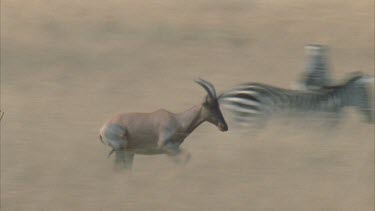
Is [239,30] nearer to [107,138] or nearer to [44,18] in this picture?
[44,18]

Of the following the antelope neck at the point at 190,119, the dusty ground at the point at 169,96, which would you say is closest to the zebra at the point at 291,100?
the dusty ground at the point at 169,96

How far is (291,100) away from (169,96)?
1.37m

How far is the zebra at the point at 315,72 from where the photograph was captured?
9156mm

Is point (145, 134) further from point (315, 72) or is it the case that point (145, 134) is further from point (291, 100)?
point (315, 72)

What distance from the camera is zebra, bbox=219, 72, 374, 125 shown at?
8.39 metres

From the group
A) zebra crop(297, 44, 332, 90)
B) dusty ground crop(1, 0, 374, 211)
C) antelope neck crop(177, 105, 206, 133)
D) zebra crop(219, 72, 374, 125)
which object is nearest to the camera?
dusty ground crop(1, 0, 374, 211)

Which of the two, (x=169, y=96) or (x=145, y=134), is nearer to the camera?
(x=145, y=134)

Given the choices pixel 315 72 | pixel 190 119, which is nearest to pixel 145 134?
pixel 190 119

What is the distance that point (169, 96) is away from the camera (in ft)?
31.2

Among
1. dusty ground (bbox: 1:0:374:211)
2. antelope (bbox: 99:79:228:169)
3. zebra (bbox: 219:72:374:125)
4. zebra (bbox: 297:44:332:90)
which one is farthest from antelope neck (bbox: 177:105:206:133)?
zebra (bbox: 297:44:332:90)

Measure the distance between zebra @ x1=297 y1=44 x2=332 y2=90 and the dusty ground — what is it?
497 mm

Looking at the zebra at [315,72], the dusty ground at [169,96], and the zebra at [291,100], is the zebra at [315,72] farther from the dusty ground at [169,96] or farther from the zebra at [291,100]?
the dusty ground at [169,96]

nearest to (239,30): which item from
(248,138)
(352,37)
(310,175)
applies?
(352,37)

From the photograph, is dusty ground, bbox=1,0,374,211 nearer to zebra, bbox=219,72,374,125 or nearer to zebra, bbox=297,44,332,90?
zebra, bbox=219,72,374,125
